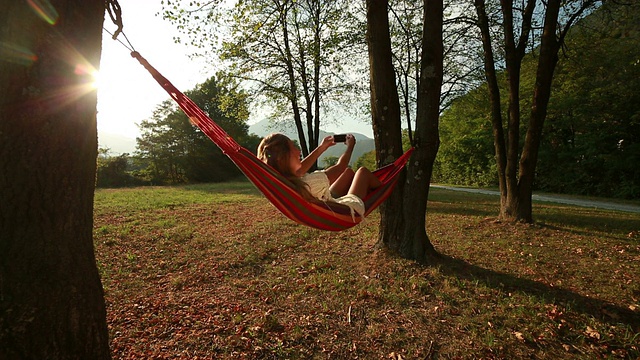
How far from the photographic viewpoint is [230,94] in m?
11.5

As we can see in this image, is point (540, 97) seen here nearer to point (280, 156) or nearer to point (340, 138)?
point (340, 138)

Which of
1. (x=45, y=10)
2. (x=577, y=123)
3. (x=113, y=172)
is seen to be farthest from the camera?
(x=113, y=172)

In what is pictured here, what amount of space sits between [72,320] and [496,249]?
184 inches

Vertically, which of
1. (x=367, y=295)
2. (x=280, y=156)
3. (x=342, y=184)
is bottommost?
(x=367, y=295)

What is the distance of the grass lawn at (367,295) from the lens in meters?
2.27

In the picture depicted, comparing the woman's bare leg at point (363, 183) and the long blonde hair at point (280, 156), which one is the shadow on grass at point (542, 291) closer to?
the woman's bare leg at point (363, 183)

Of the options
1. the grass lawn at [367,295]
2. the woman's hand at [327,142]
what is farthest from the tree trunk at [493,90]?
the woman's hand at [327,142]

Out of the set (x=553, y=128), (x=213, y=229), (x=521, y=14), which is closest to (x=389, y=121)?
(x=213, y=229)

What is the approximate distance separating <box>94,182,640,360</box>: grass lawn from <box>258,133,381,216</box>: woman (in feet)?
3.05

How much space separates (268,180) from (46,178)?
4.84 feet

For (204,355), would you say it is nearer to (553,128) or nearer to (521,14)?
(521,14)

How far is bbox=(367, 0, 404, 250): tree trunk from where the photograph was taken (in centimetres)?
346

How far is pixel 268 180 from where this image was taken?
2.54 metres

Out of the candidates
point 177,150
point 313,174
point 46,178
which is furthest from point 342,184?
point 177,150
